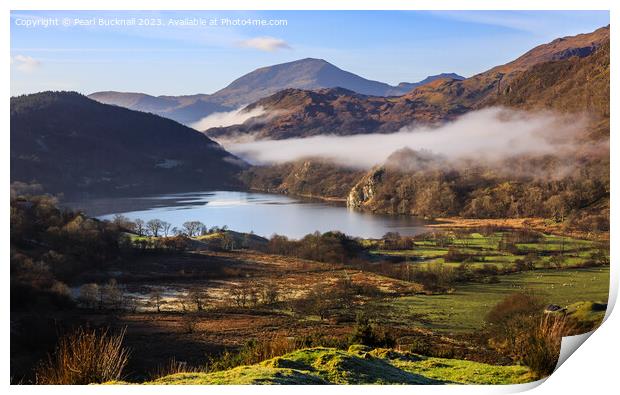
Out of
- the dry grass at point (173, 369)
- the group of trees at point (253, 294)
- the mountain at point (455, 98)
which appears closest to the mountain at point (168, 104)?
the mountain at point (455, 98)

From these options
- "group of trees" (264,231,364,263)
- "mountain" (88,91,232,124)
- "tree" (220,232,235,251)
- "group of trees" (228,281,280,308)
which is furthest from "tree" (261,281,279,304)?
"mountain" (88,91,232,124)

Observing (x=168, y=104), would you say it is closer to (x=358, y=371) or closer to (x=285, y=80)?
(x=285, y=80)

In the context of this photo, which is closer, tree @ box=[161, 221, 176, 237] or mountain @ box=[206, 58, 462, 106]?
tree @ box=[161, 221, 176, 237]

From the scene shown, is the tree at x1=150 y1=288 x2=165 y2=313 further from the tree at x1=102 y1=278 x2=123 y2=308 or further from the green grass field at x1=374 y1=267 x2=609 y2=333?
the green grass field at x1=374 y1=267 x2=609 y2=333

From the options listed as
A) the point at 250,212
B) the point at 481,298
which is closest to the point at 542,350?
the point at 481,298
